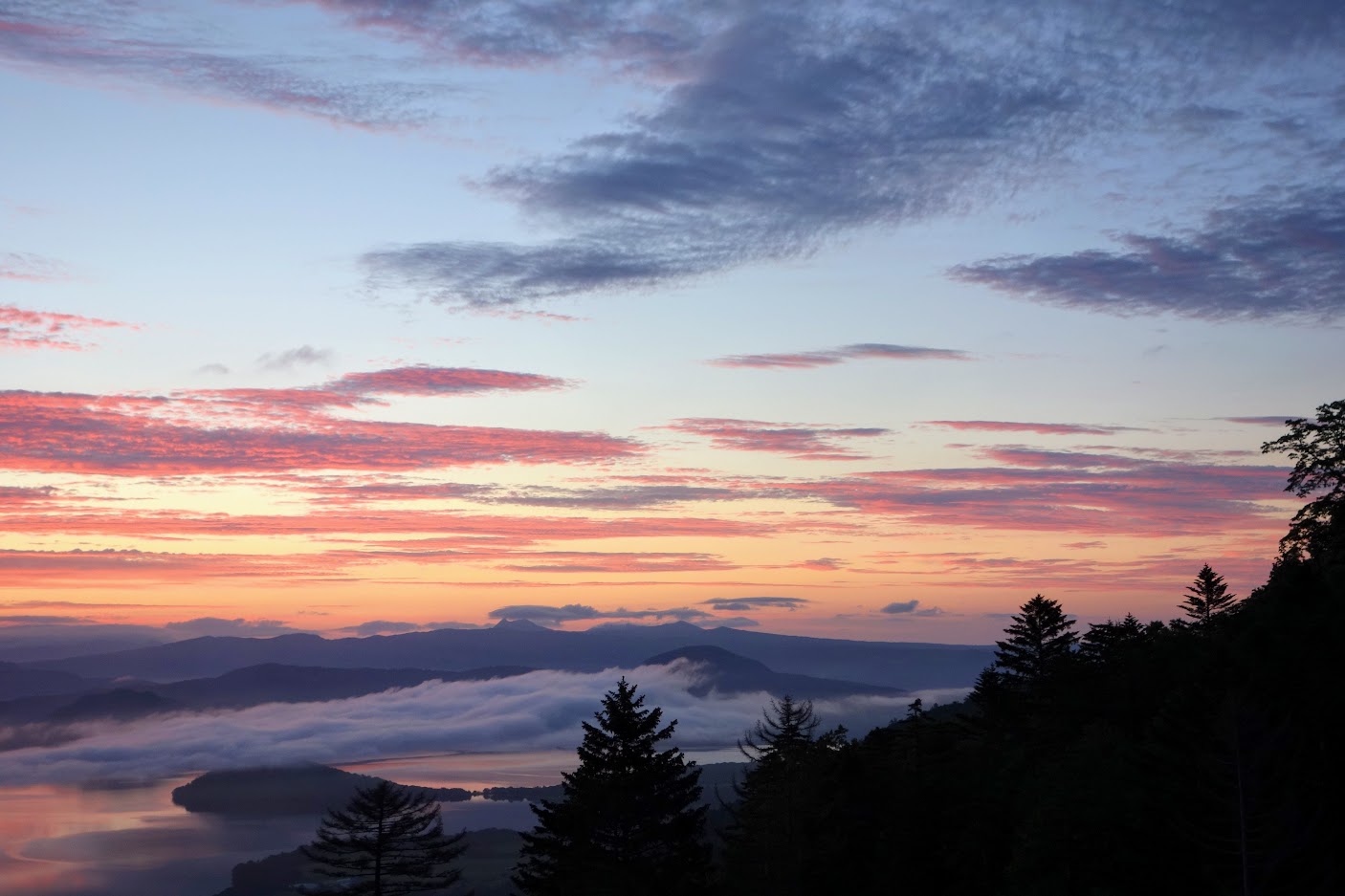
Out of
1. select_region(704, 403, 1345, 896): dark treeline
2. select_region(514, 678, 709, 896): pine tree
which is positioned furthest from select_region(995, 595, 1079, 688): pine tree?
select_region(514, 678, 709, 896): pine tree

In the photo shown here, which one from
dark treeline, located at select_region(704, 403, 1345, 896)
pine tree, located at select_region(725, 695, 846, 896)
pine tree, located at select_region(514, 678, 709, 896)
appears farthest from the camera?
pine tree, located at select_region(725, 695, 846, 896)

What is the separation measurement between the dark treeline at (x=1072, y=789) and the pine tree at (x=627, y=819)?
10 centimetres

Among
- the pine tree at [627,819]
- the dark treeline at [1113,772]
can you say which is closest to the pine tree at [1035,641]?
the dark treeline at [1113,772]

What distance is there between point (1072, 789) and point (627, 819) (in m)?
19.3

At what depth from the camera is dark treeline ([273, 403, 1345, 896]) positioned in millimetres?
39156

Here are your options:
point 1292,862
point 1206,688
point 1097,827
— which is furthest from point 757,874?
point 1292,862

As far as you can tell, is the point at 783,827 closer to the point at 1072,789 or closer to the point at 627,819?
the point at 627,819

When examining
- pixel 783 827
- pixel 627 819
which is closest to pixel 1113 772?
pixel 627 819

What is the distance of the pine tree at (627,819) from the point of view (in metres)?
52.1

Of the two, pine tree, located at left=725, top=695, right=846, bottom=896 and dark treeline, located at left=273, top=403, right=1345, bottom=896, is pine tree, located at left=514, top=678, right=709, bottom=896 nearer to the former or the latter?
dark treeline, located at left=273, top=403, right=1345, bottom=896

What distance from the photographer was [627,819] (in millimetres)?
52750

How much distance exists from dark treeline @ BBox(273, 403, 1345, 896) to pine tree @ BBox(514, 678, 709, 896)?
10 cm

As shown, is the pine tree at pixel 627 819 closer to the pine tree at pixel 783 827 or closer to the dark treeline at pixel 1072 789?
the dark treeline at pixel 1072 789

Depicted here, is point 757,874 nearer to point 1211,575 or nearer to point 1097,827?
point 1097,827
